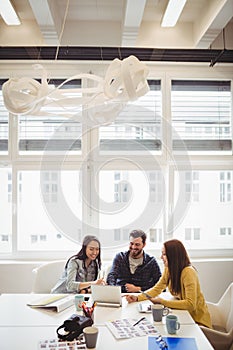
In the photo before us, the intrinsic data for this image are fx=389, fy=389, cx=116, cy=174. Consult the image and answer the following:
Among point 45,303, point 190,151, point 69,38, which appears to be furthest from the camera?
point 190,151

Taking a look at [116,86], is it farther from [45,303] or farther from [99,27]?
[99,27]

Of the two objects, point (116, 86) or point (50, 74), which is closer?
point (116, 86)

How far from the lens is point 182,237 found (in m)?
4.73

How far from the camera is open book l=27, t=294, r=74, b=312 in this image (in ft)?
9.12

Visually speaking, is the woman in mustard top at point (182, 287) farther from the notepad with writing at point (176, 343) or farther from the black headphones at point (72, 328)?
the black headphones at point (72, 328)

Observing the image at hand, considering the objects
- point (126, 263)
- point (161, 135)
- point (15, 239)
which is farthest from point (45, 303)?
point (161, 135)

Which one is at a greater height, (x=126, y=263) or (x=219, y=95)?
(x=219, y=95)

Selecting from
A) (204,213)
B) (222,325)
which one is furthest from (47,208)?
(222,325)

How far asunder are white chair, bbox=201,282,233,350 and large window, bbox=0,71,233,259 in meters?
1.54

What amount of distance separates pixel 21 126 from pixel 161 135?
171cm

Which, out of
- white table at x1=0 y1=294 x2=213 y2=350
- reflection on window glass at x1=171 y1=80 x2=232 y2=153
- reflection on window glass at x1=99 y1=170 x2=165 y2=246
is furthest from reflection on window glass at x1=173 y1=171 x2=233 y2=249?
white table at x1=0 y1=294 x2=213 y2=350

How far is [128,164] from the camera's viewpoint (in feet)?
15.4

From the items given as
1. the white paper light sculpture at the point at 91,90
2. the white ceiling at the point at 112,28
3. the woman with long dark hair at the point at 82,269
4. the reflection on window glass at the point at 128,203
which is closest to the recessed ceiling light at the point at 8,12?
the white ceiling at the point at 112,28

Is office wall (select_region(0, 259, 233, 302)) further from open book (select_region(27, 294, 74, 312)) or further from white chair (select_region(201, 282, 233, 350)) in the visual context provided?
open book (select_region(27, 294, 74, 312))
